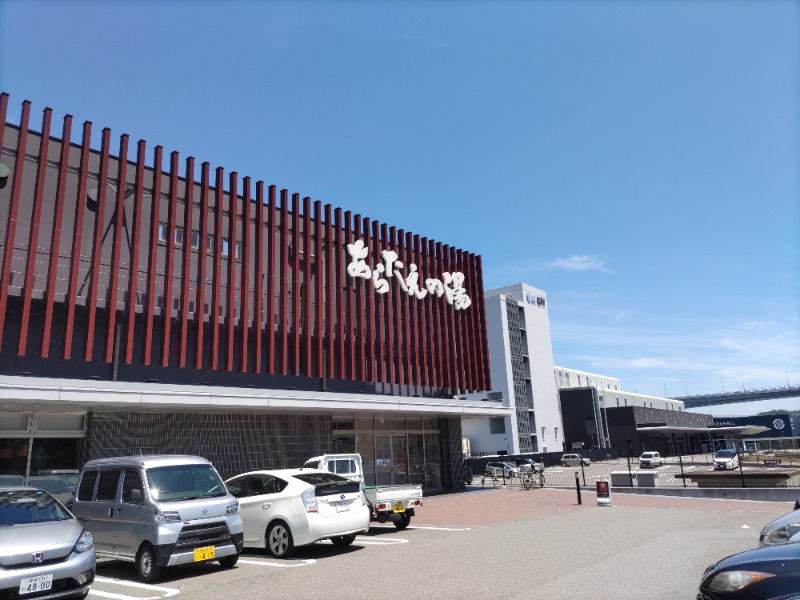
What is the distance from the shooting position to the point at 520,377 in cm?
7069

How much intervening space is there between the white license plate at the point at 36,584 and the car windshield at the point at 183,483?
2.58 metres

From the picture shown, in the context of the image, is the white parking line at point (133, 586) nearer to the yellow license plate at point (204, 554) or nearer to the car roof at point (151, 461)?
the yellow license plate at point (204, 554)

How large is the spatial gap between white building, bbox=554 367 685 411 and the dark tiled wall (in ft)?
211

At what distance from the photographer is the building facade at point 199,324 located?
1591 centimetres

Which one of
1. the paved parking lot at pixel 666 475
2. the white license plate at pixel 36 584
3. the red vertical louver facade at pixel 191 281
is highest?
the red vertical louver facade at pixel 191 281

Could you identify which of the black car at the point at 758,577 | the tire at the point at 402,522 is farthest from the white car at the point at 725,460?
the black car at the point at 758,577

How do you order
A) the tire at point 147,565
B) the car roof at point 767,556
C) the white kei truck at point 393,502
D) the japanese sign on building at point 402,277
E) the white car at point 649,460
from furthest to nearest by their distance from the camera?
the white car at point 649,460, the japanese sign on building at point 402,277, the white kei truck at point 393,502, the tire at point 147,565, the car roof at point 767,556

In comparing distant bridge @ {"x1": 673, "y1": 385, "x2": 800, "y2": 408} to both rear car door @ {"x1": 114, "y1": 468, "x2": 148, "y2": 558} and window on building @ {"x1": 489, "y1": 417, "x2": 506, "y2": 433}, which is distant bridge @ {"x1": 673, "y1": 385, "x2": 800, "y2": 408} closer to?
window on building @ {"x1": 489, "y1": 417, "x2": 506, "y2": 433}

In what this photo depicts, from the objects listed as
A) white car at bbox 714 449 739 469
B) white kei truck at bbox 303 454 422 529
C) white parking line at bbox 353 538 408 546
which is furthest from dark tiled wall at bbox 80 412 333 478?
white car at bbox 714 449 739 469

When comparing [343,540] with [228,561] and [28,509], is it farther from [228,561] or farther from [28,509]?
[28,509]

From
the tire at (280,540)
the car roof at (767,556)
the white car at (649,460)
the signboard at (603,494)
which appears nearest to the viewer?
the car roof at (767,556)

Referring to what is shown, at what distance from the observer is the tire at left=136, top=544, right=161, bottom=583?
8.92 m

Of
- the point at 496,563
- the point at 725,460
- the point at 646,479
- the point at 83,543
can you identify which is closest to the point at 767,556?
the point at 496,563

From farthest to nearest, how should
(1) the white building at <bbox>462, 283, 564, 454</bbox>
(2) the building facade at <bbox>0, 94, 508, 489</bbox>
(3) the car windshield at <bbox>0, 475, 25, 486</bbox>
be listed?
(1) the white building at <bbox>462, 283, 564, 454</bbox> → (2) the building facade at <bbox>0, 94, 508, 489</bbox> → (3) the car windshield at <bbox>0, 475, 25, 486</bbox>
